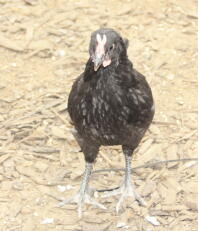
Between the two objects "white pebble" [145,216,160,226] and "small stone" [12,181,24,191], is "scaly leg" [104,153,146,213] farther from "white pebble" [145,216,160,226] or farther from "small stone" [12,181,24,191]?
"small stone" [12,181,24,191]

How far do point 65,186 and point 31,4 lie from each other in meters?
3.41

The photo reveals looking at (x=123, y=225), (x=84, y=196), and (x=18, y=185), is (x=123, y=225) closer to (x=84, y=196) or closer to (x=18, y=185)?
(x=84, y=196)

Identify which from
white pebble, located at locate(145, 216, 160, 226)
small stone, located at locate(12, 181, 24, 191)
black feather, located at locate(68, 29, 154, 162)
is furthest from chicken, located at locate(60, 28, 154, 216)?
small stone, located at locate(12, 181, 24, 191)

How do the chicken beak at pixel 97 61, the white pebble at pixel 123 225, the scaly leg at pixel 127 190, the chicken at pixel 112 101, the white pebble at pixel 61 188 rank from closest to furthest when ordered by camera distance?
1. the chicken beak at pixel 97 61
2. the chicken at pixel 112 101
3. the white pebble at pixel 123 225
4. the scaly leg at pixel 127 190
5. the white pebble at pixel 61 188

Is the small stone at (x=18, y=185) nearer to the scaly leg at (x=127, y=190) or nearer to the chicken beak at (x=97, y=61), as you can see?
the scaly leg at (x=127, y=190)

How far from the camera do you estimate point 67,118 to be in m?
6.93

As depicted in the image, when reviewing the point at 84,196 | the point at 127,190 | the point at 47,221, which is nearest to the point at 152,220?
the point at 127,190

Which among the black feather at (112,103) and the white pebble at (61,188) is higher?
the black feather at (112,103)

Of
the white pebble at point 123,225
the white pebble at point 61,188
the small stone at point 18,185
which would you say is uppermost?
the small stone at point 18,185

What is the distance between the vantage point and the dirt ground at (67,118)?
5.86m

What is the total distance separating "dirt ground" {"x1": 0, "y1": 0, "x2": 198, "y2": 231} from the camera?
586cm

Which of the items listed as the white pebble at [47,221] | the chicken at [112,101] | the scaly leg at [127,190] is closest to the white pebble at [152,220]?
the scaly leg at [127,190]

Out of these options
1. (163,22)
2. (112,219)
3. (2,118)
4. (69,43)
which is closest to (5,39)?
(69,43)

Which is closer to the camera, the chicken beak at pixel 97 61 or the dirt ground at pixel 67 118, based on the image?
the chicken beak at pixel 97 61
